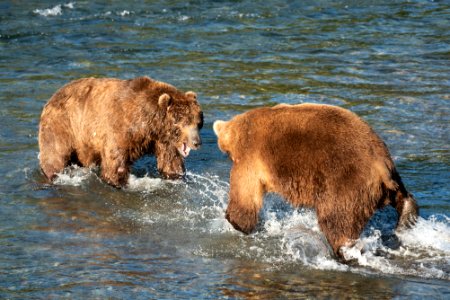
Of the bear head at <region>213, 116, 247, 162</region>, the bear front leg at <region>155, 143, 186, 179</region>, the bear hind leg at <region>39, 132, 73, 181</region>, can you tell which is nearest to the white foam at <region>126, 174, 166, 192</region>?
the bear front leg at <region>155, 143, 186, 179</region>

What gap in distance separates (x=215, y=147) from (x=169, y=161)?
160 centimetres

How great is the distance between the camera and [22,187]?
32.6 feet

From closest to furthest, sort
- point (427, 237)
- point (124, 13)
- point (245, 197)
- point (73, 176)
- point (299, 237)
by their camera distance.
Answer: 1. point (245, 197)
2. point (427, 237)
3. point (299, 237)
4. point (73, 176)
5. point (124, 13)

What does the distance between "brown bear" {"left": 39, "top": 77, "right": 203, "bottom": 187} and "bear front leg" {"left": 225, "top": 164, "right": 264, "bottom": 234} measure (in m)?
1.86

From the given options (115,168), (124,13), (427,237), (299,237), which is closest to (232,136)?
(299,237)

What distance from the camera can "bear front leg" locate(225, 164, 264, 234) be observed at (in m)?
7.80

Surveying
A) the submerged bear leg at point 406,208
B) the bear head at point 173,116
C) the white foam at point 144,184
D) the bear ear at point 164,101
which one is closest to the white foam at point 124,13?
the white foam at point 144,184

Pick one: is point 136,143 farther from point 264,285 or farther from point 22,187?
point 264,285

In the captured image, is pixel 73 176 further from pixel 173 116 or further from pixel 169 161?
pixel 173 116

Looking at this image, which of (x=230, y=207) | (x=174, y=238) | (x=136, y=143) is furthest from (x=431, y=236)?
(x=136, y=143)

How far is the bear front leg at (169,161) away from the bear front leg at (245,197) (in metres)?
2.07

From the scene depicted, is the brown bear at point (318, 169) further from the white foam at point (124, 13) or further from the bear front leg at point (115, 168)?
the white foam at point (124, 13)

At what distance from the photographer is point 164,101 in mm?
9539

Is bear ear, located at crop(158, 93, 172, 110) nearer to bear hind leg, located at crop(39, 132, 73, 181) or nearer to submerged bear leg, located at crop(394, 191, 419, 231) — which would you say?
bear hind leg, located at crop(39, 132, 73, 181)
